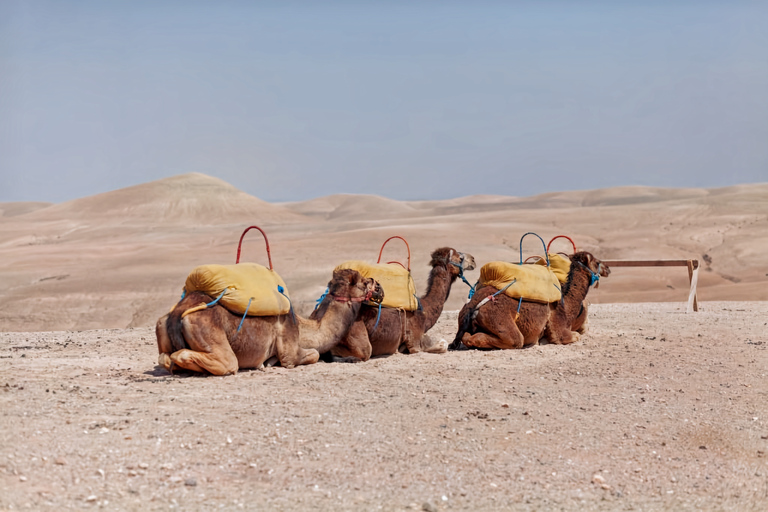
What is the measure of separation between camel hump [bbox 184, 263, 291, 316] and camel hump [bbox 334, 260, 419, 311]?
159cm

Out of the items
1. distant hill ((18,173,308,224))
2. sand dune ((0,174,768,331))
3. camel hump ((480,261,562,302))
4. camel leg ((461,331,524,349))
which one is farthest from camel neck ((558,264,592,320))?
distant hill ((18,173,308,224))

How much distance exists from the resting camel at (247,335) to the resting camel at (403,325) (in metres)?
0.22

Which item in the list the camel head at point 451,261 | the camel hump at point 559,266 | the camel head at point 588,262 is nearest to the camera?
the camel head at point 451,261

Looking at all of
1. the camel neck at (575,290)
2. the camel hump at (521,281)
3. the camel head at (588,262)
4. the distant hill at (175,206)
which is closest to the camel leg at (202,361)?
the camel hump at (521,281)

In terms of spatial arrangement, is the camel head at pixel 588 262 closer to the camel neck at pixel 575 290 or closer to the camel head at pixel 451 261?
the camel neck at pixel 575 290

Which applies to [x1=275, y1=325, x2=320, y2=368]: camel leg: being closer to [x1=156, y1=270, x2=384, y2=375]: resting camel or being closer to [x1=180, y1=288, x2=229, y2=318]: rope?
[x1=156, y1=270, x2=384, y2=375]: resting camel

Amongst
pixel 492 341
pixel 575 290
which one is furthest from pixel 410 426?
pixel 575 290

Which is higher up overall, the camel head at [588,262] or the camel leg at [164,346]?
the camel head at [588,262]

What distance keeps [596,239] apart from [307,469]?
108 ft

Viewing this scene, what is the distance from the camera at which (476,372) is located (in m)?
9.55

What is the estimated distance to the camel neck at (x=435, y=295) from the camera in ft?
37.4

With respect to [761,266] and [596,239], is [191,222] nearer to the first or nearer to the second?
[596,239]

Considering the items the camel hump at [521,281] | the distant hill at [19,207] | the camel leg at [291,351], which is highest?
the distant hill at [19,207]

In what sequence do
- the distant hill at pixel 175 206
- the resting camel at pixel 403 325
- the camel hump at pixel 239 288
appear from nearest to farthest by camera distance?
1. the camel hump at pixel 239 288
2. the resting camel at pixel 403 325
3. the distant hill at pixel 175 206
